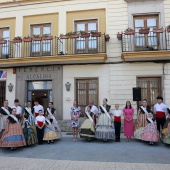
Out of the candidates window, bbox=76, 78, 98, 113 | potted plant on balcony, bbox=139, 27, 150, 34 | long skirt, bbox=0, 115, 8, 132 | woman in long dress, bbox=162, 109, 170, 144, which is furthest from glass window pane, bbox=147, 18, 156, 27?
long skirt, bbox=0, 115, 8, 132

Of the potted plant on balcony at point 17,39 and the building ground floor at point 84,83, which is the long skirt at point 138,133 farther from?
the potted plant on balcony at point 17,39

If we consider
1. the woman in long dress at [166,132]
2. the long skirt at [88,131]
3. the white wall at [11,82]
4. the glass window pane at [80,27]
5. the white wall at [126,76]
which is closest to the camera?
the woman in long dress at [166,132]

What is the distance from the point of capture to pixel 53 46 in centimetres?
1163

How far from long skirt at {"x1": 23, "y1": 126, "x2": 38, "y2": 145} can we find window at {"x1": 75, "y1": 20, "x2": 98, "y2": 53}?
18.2 feet

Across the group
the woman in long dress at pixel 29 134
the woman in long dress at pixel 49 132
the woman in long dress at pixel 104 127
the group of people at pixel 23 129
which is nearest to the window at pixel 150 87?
the woman in long dress at pixel 104 127

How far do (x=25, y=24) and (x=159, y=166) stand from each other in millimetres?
10631

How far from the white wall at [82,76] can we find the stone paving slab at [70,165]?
561 centimetres

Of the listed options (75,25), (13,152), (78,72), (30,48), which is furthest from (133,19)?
(13,152)

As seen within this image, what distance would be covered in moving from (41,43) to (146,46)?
588cm

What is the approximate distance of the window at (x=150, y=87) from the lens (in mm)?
10690

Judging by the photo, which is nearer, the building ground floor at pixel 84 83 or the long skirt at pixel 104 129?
the long skirt at pixel 104 129

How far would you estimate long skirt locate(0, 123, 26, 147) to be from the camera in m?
6.80

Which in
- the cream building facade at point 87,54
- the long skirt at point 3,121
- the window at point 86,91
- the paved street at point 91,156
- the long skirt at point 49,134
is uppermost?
the cream building facade at point 87,54

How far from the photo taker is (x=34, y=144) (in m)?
7.71
